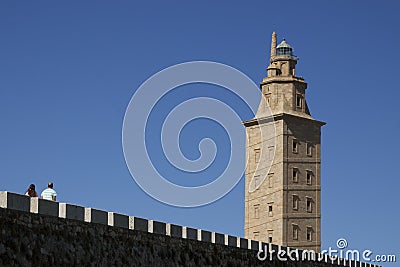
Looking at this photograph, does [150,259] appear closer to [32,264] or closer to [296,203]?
[32,264]

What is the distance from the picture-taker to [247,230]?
65.0 metres

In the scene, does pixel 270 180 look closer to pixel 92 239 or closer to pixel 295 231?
pixel 295 231

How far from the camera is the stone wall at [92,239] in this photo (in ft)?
56.6

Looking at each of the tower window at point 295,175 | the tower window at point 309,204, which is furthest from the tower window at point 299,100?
the tower window at point 309,204

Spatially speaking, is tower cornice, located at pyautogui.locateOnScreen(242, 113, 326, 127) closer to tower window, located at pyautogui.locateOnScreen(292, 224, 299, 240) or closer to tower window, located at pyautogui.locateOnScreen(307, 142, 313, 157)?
tower window, located at pyautogui.locateOnScreen(307, 142, 313, 157)

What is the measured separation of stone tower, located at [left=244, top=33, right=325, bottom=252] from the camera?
6300cm

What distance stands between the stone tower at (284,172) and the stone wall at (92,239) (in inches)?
1443

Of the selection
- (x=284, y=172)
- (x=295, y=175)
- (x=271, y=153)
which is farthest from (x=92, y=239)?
(x=271, y=153)

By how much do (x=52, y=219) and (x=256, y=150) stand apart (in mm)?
47122

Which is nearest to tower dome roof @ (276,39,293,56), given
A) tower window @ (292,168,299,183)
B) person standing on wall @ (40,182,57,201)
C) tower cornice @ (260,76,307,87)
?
tower cornice @ (260,76,307,87)

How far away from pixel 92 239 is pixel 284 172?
43.8 metres

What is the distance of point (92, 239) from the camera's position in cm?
1970

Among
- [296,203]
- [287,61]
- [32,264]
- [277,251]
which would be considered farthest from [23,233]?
[287,61]

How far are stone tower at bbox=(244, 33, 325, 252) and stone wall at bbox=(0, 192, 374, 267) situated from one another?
36.7 m
